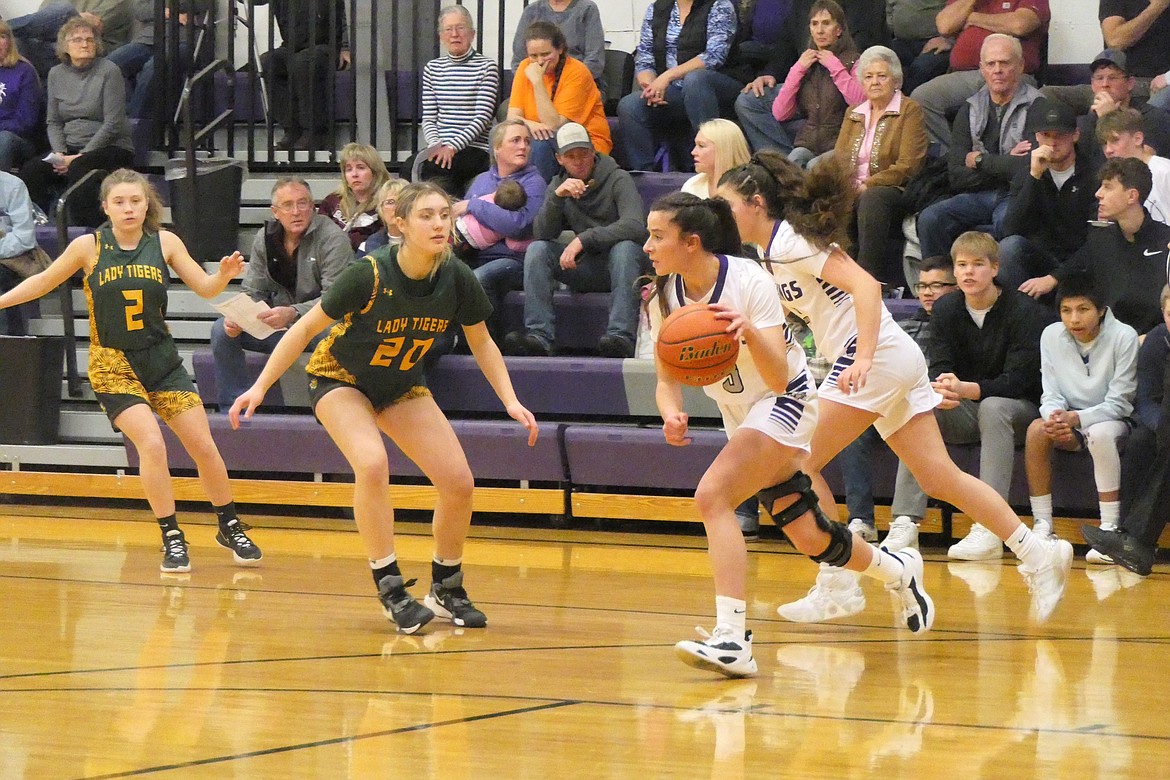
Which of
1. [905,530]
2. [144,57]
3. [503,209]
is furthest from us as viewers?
[144,57]

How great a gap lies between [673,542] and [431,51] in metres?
4.43

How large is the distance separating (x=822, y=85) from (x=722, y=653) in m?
5.04

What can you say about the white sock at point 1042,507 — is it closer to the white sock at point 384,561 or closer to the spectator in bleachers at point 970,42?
the spectator in bleachers at point 970,42

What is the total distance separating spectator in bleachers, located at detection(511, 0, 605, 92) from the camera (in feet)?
28.8

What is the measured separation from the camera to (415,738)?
3.11m

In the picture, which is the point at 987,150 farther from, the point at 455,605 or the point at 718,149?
the point at 455,605

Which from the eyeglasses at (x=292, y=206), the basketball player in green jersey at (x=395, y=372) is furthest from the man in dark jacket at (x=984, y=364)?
the eyeglasses at (x=292, y=206)

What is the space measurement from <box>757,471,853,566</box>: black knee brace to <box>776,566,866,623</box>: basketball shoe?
0.45m

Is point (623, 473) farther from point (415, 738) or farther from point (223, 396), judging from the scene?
point (415, 738)

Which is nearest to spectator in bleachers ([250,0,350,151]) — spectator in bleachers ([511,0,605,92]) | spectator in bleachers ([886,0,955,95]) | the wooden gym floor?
spectator in bleachers ([511,0,605,92])

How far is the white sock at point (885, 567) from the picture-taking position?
171 inches

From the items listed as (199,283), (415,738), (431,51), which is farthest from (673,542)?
(431,51)

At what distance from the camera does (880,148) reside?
25.0ft

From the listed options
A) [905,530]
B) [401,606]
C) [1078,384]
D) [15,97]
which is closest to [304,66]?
[15,97]
